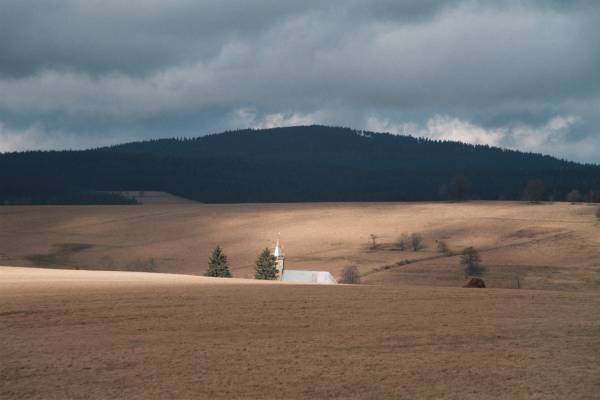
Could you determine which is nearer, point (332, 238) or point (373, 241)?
point (373, 241)

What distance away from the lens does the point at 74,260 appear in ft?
305

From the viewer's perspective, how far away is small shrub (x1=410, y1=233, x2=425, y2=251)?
89.4 meters

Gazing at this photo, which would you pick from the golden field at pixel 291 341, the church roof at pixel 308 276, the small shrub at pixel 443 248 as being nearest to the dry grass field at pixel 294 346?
the golden field at pixel 291 341

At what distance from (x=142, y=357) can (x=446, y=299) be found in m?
18.0

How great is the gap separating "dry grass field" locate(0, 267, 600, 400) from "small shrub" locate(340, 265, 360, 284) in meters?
32.7

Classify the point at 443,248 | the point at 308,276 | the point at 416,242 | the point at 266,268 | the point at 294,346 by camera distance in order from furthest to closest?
the point at 416,242, the point at 443,248, the point at 308,276, the point at 266,268, the point at 294,346

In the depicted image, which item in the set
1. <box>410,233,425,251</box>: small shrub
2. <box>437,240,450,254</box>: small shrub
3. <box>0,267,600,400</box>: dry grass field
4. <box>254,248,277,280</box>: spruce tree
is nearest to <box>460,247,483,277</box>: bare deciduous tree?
<box>437,240,450,254</box>: small shrub

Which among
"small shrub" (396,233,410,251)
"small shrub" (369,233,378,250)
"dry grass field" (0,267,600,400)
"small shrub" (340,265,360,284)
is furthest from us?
"small shrub" (369,233,378,250)

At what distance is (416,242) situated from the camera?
8988 cm

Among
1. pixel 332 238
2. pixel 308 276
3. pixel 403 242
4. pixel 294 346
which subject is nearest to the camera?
pixel 294 346

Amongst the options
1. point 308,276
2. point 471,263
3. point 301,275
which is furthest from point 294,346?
point 471,263

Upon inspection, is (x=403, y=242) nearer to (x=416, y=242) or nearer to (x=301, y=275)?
(x=416, y=242)

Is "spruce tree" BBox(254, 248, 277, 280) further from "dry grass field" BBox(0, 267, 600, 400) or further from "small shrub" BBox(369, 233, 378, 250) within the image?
"dry grass field" BBox(0, 267, 600, 400)

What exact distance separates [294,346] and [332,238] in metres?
80.6
